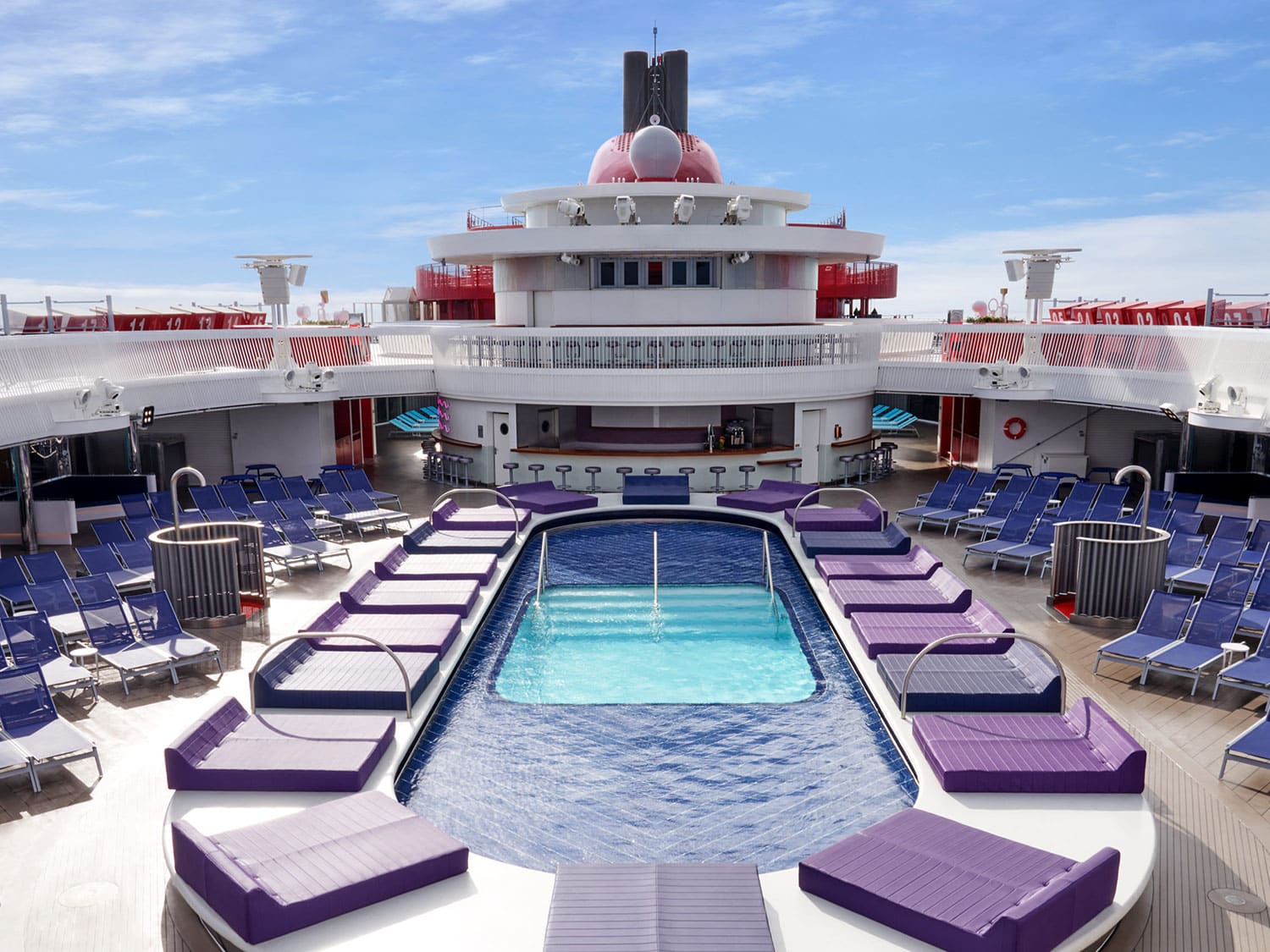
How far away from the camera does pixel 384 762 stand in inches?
343

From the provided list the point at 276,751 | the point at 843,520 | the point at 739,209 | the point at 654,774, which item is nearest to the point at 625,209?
the point at 739,209

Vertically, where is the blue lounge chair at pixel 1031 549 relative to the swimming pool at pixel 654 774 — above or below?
above

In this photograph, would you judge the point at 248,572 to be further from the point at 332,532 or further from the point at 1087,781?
the point at 1087,781

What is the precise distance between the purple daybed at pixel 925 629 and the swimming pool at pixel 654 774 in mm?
486

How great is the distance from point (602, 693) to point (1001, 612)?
576 centimetres

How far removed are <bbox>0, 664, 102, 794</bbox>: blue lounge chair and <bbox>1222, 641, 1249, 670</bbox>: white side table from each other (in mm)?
11071

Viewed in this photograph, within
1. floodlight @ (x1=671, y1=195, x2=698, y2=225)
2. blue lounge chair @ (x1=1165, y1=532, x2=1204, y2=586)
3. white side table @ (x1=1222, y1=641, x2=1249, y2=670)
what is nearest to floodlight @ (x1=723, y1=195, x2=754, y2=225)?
floodlight @ (x1=671, y1=195, x2=698, y2=225)

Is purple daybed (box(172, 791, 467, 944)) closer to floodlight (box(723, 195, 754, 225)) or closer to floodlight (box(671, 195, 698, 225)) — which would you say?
floodlight (box(671, 195, 698, 225))

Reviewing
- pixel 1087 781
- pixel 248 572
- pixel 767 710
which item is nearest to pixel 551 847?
pixel 767 710

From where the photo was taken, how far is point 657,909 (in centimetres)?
639

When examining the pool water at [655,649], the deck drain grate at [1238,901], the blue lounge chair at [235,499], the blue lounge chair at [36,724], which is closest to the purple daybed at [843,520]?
the pool water at [655,649]

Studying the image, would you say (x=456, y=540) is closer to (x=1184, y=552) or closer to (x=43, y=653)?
(x=43, y=653)

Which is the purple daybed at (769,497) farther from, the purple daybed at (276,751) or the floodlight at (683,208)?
the purple daybed at (276,751)

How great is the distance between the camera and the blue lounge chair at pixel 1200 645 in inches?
426
